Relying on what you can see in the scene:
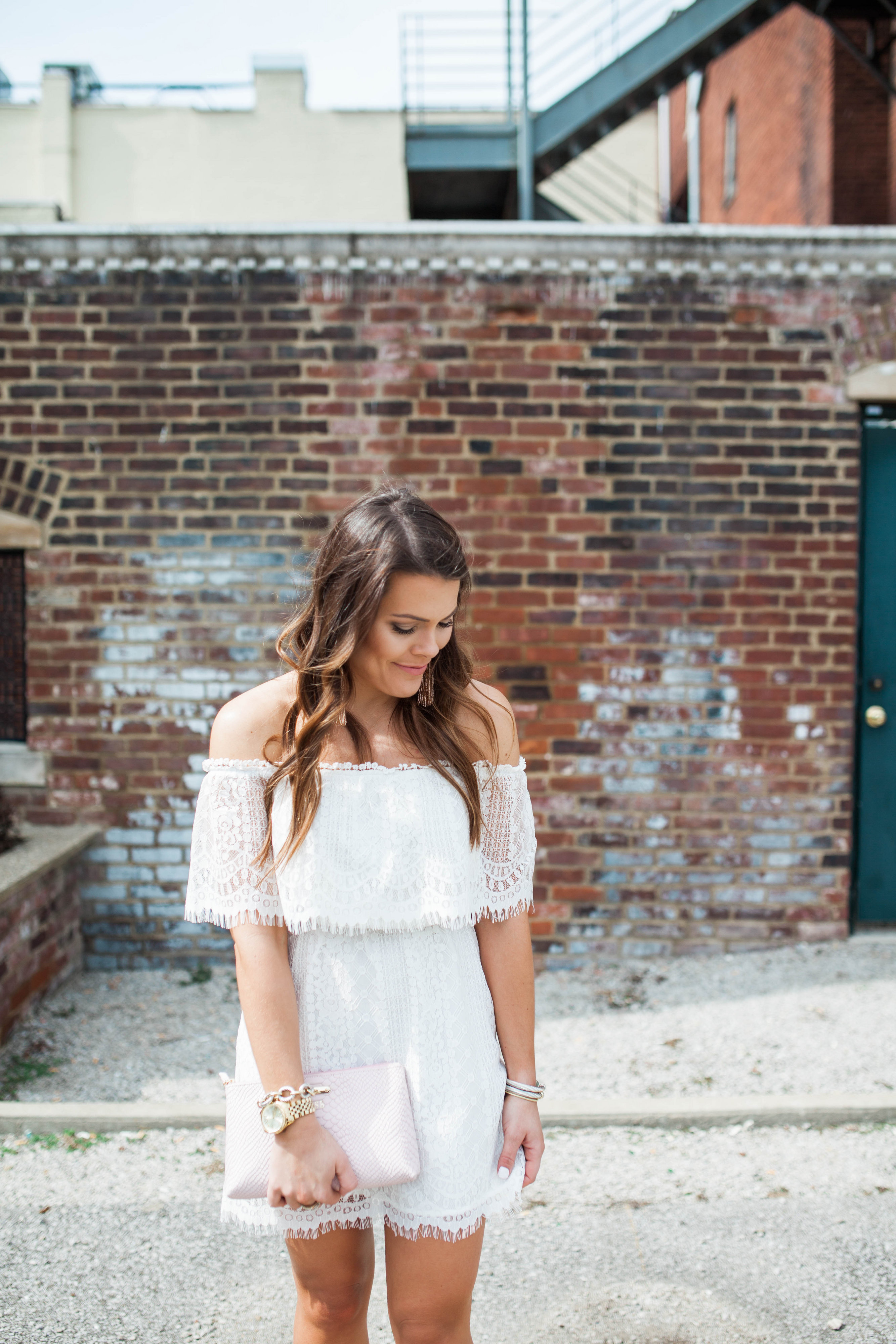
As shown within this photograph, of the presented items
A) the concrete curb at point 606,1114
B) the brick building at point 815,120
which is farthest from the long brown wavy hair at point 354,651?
the brick building at point 815,120

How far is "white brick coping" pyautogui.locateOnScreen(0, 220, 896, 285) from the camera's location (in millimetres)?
4133

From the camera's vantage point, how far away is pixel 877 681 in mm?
4488

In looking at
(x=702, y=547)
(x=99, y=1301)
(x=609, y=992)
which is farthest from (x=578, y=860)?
(x=99, y=1301)

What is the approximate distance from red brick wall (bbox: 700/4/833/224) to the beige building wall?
4.67m

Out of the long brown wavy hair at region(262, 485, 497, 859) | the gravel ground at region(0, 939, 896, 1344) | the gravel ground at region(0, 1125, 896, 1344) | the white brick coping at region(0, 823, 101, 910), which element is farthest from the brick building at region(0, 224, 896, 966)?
the long brown wavy hair at region(262, 485, 497, 859)

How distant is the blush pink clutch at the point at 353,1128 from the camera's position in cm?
139

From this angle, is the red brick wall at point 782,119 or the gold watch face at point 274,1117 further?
the red brick wall at point 782,119

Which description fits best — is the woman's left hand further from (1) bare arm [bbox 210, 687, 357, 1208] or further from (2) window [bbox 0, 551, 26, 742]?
(2) window [bbox 0, 551, 26, 742]

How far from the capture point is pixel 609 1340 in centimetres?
217

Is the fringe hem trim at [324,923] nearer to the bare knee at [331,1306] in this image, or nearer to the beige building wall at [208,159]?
the bare knee at [331,1306]

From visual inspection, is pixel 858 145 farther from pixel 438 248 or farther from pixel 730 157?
pixel 438 248

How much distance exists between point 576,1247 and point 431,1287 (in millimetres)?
1305

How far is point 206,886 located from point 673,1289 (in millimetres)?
1841

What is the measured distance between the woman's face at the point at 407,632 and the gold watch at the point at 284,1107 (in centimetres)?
65
